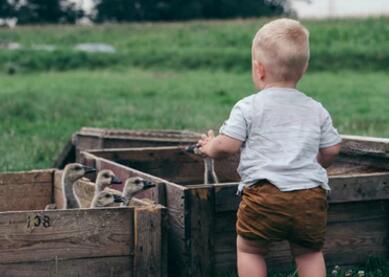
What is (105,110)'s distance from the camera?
1762 centimetres

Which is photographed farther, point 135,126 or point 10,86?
point 10,86

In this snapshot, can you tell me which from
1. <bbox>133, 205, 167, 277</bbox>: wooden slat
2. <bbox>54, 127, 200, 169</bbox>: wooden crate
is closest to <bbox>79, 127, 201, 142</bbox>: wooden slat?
<bbox>54, 127, 200, 169</bbox>: wooden crate

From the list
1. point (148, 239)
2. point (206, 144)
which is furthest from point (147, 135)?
point (206, 144)

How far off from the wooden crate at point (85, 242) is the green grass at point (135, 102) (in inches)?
187

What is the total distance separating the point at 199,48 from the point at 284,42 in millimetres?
Result: 29856

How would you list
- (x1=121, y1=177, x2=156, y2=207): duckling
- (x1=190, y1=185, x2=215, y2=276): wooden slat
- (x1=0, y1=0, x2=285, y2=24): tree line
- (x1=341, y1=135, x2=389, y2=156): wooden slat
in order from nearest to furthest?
1. (x1=190, y1=185, x2=215, y2=276): wooden slat
2. (x1=121, y1=177, x2=156, y2=207): duckling
3. (x1=341, y1=135, x2=389, y2=156): wooden slat
4. (x1=0, y1=0, x2=285, y2=24): tree line

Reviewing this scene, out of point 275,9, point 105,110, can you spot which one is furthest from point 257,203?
point 275,9

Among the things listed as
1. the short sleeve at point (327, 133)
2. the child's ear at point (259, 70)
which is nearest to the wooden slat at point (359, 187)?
the short sleeve at point (327, 133)

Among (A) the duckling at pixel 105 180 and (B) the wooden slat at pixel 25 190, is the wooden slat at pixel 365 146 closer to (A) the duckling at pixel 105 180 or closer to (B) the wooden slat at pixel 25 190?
(A) the duckling at pixel 105 180

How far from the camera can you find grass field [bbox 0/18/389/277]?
14570 mm

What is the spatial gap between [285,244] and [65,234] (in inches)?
55.4

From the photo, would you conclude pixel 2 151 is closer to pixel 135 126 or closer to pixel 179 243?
pixel 135 126


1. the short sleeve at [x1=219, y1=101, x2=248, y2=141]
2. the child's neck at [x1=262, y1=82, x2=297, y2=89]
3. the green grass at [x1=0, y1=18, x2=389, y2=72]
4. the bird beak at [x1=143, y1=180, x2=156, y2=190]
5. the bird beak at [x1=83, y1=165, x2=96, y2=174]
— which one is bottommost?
the green grass at [x1=0, y1=18, x2=389, y2=72]

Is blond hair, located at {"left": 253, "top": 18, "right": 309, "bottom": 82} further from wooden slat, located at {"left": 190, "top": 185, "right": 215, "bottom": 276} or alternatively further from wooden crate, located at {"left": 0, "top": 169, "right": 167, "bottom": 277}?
wooden crate, located at {"left": 0, "top": 169, "right": 167, "bottom": 277}
